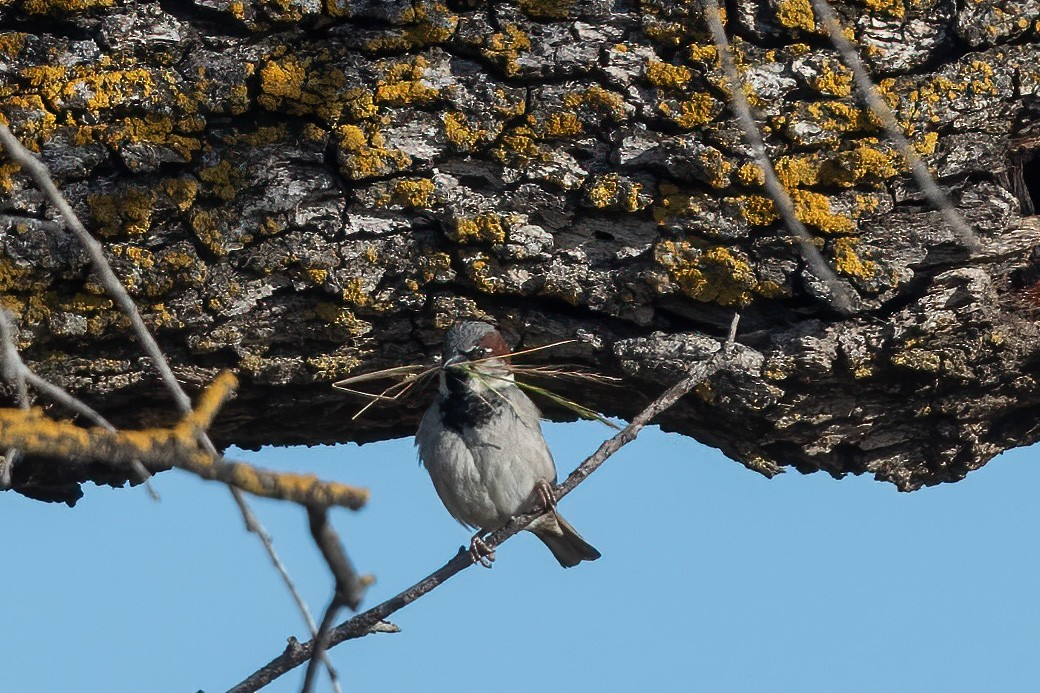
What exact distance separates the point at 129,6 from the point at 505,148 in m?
1.20

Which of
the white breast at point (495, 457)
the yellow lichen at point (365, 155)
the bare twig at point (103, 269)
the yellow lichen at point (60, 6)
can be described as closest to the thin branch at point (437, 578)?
the bare twig at point (103, 269)

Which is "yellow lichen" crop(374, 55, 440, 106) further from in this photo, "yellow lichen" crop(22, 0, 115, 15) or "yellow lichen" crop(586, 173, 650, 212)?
"yellow lichen" crop(22, 0, 115, 15)

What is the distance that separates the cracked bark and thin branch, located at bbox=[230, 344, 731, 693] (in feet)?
2.74

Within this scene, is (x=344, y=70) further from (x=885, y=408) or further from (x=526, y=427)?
(x=885, y=408)

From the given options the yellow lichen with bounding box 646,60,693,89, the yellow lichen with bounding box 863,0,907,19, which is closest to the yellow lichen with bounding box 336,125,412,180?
the yellow lichen with bounding box 646,60,693,89

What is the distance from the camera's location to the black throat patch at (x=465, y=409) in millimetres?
4243

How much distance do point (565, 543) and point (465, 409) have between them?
3.23ft

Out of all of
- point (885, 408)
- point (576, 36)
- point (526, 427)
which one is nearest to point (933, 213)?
point (885, 408)

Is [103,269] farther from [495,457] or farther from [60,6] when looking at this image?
[495,457]

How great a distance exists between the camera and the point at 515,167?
3531 millimetres

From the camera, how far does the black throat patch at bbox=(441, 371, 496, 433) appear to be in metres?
4.24

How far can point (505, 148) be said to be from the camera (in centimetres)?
352

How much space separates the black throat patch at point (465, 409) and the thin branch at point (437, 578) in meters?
1.33

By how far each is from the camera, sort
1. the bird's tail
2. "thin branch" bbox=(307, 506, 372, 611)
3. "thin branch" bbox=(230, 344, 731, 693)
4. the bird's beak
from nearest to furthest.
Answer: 1. "thin branch" bbox=(307, 506, 372, 611)
2. "thin branch" bbox=(230, 344, 731, 693)
3. the bird's beak
4. the bird's tail
